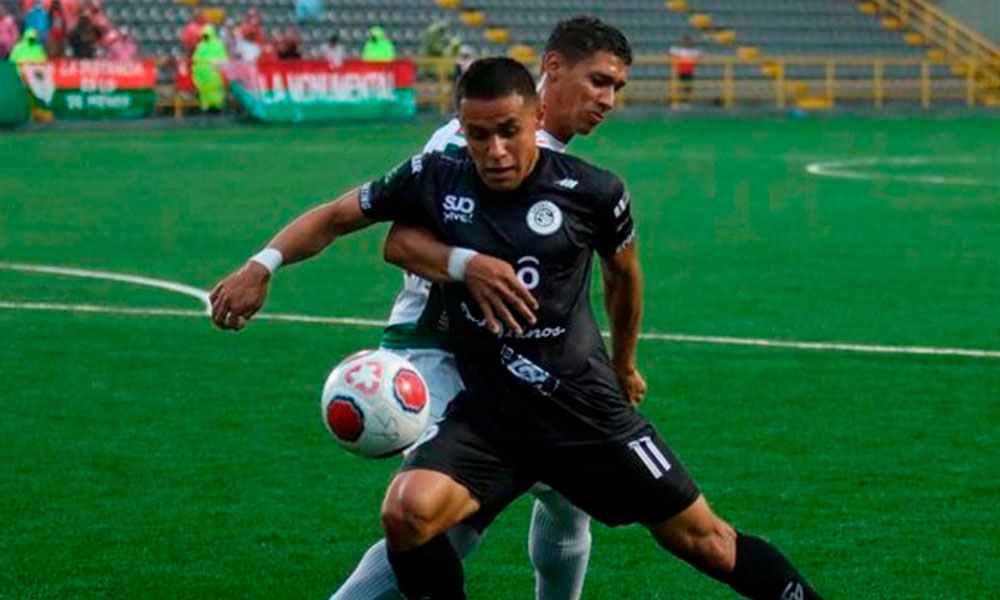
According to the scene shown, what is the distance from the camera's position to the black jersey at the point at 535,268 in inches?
220

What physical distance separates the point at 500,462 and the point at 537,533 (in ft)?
2.15

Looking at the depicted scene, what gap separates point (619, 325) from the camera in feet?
19.7

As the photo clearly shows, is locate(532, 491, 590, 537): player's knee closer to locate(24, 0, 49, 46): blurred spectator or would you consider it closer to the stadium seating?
locate(24, 0, 49, 46): blurred spectator

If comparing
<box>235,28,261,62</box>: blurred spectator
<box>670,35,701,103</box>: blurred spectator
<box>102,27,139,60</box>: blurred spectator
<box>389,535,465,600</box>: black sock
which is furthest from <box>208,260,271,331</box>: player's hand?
<box>670,35,701,103</box>: blurred spectator

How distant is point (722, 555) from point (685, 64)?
41.4 m

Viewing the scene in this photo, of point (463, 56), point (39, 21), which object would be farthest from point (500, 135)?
point (463, 56)

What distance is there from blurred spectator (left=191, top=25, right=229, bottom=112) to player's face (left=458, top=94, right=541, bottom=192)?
110 ft

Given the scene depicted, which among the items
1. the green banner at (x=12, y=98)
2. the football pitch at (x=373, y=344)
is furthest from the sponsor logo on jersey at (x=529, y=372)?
the green banner at (x=12, y=98)

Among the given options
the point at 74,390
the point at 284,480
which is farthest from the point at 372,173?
the point at 284,480

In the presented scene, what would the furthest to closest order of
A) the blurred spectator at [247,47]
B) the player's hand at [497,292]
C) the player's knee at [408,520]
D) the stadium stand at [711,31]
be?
the stadium stand at [711,31] < the blurred spectator at [247,47] < the player's hand at [497,292] < the player's knee at [408,520]

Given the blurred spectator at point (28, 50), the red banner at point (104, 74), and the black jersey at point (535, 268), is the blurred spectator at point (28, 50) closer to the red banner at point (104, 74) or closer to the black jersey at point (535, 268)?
the red banner at point (104, 74)

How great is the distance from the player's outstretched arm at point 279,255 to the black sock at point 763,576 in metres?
1.27

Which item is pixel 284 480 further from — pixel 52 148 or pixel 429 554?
pixel 52 148

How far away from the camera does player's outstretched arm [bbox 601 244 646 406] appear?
19.2ft
